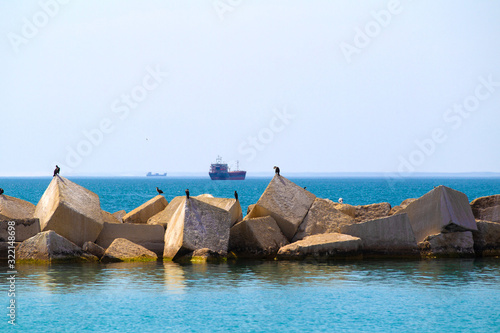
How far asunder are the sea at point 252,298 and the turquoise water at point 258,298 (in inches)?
0.7

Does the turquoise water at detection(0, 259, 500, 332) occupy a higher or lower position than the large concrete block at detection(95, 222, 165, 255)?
lower

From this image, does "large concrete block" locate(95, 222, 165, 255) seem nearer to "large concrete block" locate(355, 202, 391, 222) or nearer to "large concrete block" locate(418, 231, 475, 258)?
"large concrete block" locate(355, 202, 391, 222)

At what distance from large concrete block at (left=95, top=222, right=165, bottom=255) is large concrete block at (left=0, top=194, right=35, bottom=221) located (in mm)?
2067

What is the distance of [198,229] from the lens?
589 inches

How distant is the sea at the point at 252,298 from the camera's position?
9516mm

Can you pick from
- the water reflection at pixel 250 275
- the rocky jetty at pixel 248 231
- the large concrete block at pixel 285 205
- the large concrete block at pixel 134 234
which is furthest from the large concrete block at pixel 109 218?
the large concrete block at pixel 285 205

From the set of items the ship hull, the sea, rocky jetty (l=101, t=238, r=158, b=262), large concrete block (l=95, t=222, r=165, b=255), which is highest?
the ship hull

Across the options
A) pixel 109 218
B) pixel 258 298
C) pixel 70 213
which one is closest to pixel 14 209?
pixel 70 213

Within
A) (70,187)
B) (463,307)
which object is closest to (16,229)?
(70,187)

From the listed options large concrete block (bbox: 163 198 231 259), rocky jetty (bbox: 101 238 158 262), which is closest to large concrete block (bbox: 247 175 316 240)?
large concrete block (bbox: 163 198 231 259)

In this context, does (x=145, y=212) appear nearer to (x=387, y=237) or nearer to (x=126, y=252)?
(x=126, y=252)

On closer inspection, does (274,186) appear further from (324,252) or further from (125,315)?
(125,315)

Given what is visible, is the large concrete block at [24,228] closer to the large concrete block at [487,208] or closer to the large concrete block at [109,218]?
the large concrete block at [109,218]

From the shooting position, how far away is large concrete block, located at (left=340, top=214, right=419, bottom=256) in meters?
15.7
